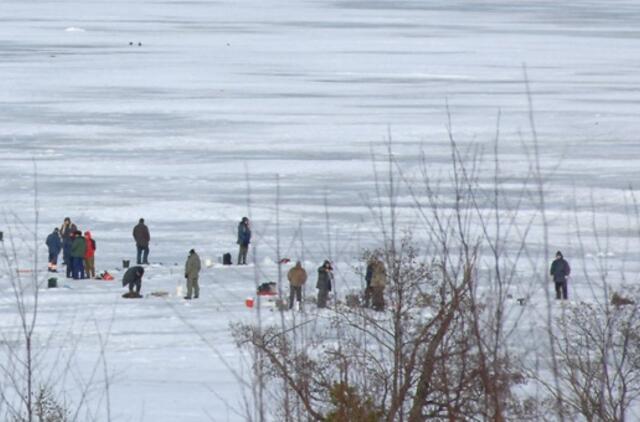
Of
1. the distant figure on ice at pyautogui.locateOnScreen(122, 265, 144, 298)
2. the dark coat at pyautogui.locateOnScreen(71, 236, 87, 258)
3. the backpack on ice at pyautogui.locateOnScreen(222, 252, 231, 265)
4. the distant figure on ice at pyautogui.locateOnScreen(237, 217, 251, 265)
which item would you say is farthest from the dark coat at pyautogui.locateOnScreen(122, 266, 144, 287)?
the backpack on ice at pyautogui.locateOnScreen(222, 252, 231, 265)

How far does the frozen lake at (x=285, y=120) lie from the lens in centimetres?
2492

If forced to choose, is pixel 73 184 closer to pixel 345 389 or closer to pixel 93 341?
pixel 93 341

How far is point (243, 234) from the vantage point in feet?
66.7

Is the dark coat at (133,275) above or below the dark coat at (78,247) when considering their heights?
below

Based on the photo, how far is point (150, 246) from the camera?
74.9ft

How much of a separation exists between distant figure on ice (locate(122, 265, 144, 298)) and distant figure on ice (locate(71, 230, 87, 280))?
121 cm

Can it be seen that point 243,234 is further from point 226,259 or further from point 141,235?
point 141,235

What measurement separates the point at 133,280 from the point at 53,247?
2519 millimetres

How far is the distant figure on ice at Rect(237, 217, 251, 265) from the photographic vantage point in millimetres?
20188

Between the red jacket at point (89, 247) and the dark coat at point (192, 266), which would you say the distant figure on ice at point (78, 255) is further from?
the dark coat at point (192, 266)

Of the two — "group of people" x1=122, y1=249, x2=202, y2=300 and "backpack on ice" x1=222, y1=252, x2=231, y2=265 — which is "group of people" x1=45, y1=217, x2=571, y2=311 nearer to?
"group of people" x1=122, y1=249, x2=202, y2=300

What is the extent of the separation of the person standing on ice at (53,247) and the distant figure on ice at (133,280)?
2216mm

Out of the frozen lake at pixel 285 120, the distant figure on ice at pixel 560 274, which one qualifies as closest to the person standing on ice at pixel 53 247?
the frozen lake at pixel 285 120

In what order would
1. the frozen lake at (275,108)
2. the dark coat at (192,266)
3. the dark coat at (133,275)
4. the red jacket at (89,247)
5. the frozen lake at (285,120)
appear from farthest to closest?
1. the frozen lake at (275,108)
2. the frozen lake at (285,120)
3. the red jacket at (89,247)
4. the dark coat at (133,275)
5. the dark coat at (192,266)
